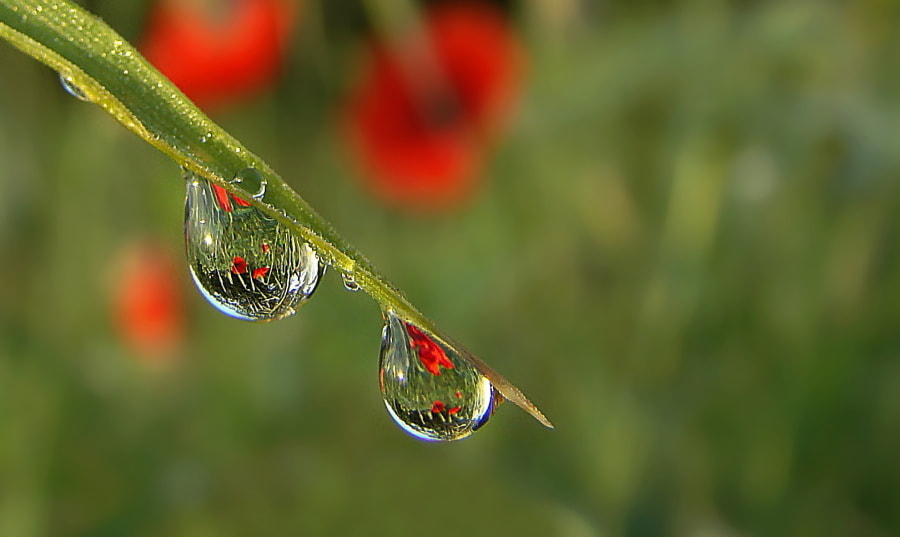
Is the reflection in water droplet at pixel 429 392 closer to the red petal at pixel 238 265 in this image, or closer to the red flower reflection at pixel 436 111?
the red petal at pixel 238 265

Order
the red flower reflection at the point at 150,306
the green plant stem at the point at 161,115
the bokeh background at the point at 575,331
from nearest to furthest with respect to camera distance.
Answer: the green plant stem at the point at 161,115 < the bokeh background at the point at 575,331 < the red flower reflection at the point at 150,306

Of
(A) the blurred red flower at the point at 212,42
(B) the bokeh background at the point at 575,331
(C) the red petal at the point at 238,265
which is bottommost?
(B) the bokeh background at the point at 575,331

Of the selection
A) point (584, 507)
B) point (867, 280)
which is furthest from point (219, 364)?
point (867, 280)

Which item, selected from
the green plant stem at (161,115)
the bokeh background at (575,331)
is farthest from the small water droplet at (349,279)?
the bokeh background at (575,331)

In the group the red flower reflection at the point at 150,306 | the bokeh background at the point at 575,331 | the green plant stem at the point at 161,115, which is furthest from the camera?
the red flower reflection at the point at 150,306

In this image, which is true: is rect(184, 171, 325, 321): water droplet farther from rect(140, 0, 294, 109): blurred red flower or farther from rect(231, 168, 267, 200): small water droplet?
rect(140, 0, 294, 109): blurred red flower

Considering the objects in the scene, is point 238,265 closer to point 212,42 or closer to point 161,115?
point 161,115

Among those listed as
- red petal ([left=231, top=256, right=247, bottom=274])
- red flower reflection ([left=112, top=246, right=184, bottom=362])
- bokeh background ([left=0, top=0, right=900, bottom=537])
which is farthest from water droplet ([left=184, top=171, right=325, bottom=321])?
red flower reflection ([left=112, top=246, right=184, bottom=362])

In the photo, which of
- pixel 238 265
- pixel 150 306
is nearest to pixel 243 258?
pixel 238 265
